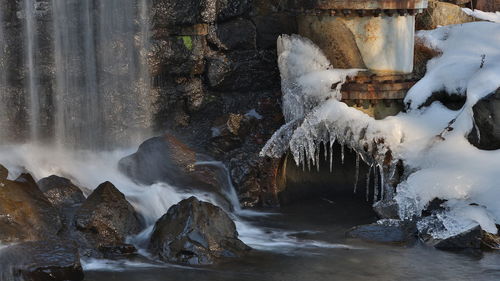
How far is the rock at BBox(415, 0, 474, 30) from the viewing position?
12.5 meters

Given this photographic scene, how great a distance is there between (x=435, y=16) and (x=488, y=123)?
2476mm

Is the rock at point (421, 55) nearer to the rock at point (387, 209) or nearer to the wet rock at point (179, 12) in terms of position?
the rock at point (387, 209)

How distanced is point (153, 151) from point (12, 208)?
258cm

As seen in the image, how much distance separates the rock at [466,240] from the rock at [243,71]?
13.0 ft

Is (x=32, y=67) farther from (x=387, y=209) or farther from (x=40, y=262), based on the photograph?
(x=387, y=209)

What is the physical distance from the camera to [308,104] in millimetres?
11359

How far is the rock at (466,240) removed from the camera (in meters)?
9.73

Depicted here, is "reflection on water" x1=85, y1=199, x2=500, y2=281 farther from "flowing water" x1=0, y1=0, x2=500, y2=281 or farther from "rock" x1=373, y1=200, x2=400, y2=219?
"rock" x1=373, y1=200, x2=400, y2=219

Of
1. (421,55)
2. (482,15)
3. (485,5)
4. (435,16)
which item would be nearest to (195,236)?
(421,55)

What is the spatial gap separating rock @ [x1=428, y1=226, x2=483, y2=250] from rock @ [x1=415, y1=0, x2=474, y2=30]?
381 centimetres

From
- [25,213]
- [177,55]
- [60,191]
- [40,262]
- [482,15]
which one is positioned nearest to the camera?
→ [40,262]

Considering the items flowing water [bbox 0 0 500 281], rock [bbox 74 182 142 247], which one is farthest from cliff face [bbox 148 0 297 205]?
rock [bbox 74 182 142 247]

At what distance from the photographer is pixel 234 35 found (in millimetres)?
12547

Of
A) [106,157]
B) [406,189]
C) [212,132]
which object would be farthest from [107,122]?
[406,189]
